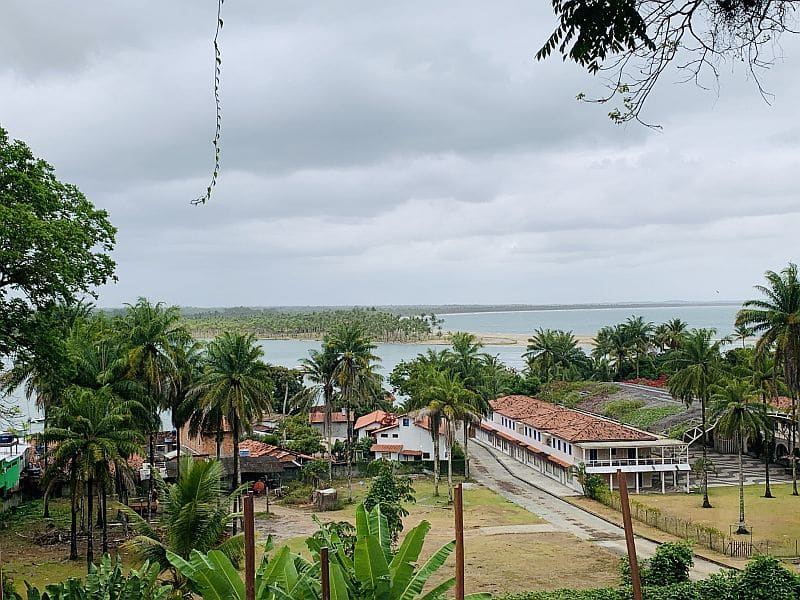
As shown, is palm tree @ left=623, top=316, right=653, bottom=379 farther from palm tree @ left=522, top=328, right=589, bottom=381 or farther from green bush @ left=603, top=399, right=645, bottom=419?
green bush @ left=603, top=399, right=645, bottom=419

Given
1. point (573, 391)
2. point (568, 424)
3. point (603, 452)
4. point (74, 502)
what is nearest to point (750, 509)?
point (603, 452)

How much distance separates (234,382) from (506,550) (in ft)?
36.7

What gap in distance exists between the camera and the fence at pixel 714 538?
23.3 metres

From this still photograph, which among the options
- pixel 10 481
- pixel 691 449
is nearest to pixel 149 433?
pixel 10 481

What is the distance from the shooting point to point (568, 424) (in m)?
38.3

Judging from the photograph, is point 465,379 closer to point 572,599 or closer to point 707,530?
point 707,530

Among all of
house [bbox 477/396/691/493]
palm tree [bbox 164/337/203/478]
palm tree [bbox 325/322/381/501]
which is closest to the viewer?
palm tree [bbox 164/337/203/478]

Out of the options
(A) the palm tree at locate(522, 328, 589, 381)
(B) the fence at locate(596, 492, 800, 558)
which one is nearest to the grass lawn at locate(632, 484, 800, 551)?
(B) the fence at locate(596, 492, 800, 558)

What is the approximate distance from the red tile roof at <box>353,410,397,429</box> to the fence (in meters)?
17.9

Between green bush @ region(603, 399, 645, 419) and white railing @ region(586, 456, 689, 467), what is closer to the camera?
white railing @ region(586, 456, 689, 467)

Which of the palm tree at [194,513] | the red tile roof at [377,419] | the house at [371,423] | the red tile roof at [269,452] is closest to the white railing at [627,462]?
the red tile roof at [377,419]

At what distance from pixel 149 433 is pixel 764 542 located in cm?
2111

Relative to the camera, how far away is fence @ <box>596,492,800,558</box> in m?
23.3

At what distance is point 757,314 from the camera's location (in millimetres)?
27719
